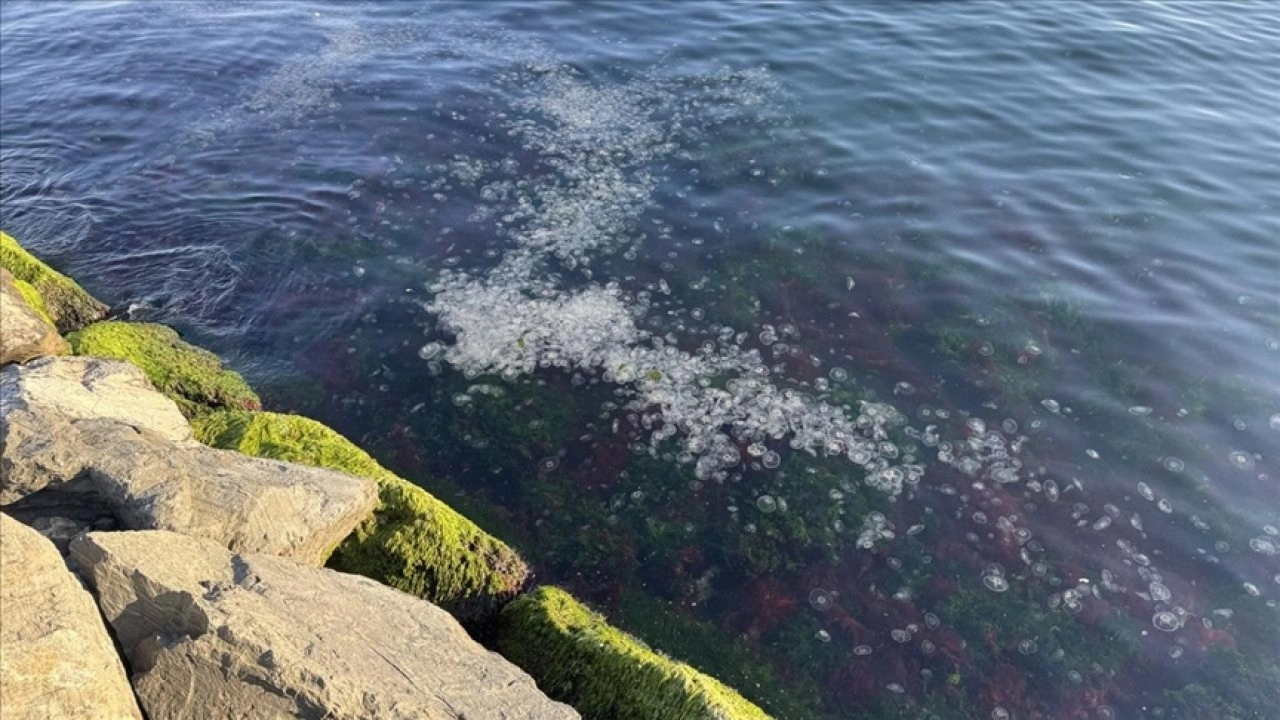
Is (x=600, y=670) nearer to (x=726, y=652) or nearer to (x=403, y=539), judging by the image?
(x=726, y=652)

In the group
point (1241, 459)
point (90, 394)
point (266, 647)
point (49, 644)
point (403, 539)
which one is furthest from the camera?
point (1241, 459)

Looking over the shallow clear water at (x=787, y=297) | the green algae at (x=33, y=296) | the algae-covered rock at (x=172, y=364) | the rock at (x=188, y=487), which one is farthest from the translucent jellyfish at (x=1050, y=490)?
the green algae at (x=33, y=296)

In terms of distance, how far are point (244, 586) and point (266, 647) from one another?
737 millimetres

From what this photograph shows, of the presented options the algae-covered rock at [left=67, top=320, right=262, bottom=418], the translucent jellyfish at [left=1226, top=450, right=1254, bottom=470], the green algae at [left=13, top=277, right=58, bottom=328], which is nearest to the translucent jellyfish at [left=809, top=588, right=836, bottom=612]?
the translucent jellyfish at [left=1226, top=450, right=1254, bottom=470]

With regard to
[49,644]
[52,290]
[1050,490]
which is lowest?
[1050,490]

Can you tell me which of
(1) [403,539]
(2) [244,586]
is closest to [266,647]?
(2) [244,586]

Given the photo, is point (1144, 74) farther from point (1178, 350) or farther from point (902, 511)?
point (902, 511)

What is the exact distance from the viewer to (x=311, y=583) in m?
6.60

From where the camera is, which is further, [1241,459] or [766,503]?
[1241,459]

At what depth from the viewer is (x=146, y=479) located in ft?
22.4

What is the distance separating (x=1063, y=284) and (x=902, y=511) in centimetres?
580

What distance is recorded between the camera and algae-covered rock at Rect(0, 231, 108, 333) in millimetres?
11727

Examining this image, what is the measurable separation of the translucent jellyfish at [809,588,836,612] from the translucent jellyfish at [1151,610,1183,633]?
3.46m

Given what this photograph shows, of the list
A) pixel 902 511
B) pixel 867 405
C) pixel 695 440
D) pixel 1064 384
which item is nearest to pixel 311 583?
pixel 695 440
